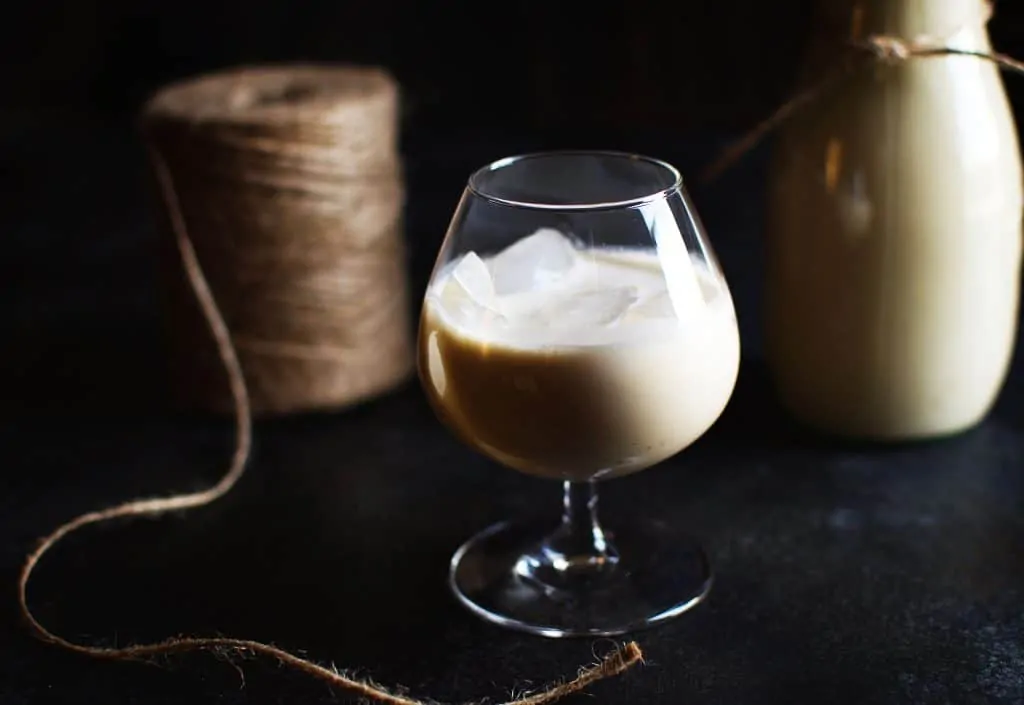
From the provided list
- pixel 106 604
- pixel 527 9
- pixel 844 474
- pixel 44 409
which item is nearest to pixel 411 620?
pixel 106 604

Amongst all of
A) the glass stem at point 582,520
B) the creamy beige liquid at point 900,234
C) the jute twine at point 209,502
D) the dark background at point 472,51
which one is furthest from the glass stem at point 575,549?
the dark background at point 472,51

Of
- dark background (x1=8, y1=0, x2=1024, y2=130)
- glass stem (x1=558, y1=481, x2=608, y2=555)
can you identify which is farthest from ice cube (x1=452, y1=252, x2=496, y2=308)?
dark background (x1=8, y1=0, x2=1024, y2=130)

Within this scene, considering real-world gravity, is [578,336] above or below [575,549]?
above

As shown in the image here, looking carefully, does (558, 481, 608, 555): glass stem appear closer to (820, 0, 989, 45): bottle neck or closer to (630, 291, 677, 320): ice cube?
(630, 291, 677, 320): ice cube

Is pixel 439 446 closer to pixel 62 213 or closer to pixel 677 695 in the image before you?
pixel 677 695

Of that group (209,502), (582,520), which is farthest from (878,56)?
(209,502)

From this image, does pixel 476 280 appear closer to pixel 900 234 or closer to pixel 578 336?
pixel 578 336
